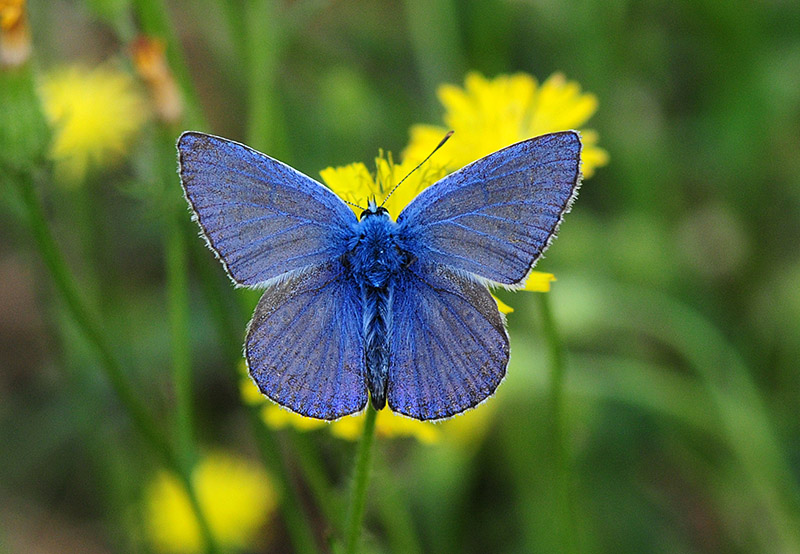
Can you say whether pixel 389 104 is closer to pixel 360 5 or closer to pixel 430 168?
pixel 360 5

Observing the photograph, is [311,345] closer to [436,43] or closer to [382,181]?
[382,181]

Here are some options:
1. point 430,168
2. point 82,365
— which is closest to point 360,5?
point 82,365

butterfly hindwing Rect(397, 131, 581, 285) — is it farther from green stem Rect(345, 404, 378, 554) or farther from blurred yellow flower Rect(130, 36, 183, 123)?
blurred yellow flower Rect(130, 36, 183, 123)

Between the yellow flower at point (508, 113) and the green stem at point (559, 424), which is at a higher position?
the yellow flower at point (508, 113)

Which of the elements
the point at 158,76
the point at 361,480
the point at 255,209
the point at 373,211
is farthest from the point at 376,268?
the point at 158,76

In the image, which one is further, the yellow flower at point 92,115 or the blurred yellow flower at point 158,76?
the yellow flower at point 92,115

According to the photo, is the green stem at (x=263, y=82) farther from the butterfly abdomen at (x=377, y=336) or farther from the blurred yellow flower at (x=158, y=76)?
the butterfly abdomen at (x=377, y=336)

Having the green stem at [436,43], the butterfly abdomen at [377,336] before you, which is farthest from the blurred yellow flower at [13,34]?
the green stem at [436,43]
